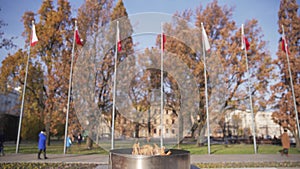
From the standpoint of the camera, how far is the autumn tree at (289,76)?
767 inches

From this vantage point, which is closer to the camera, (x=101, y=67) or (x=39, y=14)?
(x=101, y=67)

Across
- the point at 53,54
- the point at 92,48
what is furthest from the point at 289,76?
the point at 53,54

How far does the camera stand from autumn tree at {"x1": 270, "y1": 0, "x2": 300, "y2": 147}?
1948 cm

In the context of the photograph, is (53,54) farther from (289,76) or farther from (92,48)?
(289,76)

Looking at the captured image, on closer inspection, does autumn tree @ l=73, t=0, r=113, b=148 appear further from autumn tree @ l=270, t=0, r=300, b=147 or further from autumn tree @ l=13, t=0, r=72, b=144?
autumn tree @ l=270, t=0, r=300, b=147

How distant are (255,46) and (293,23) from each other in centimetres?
Answer: 495

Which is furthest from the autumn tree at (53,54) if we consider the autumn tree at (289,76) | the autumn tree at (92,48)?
the autumn tree at (289,76)

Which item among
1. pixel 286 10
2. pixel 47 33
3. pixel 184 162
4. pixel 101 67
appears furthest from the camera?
pixel 286 10

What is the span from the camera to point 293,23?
69.6 ft

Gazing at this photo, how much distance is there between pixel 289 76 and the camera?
66.0 ft

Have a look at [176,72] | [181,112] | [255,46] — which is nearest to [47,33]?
[176,72]

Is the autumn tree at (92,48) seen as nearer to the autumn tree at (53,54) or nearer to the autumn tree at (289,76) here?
the autumn tree at (53,54)

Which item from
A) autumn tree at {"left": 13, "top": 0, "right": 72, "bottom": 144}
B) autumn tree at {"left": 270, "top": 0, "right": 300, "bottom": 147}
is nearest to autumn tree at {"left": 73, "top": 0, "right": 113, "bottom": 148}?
autumn tree at {"left": 13, "top": 0, "right": 72, "bottom": 144}

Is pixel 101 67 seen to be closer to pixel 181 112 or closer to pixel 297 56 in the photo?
pixel 181 112
